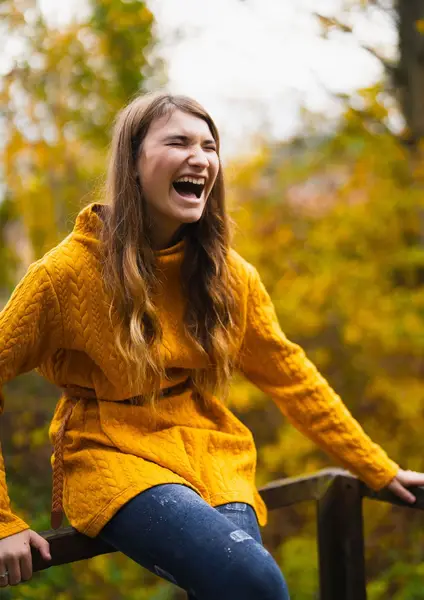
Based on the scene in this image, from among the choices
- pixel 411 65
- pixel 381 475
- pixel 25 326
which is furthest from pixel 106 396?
pixel 411 65

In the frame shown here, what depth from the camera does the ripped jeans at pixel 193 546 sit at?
134 cm

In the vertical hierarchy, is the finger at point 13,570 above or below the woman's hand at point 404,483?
above

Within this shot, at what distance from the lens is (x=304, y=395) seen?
184 cm

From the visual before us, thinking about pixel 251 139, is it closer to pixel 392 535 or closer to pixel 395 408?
pixel 395 408

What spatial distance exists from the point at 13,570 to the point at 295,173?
129 inches

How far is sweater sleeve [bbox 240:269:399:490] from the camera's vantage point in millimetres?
Answer: 1830

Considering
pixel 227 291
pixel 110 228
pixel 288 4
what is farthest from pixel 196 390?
pixel 288 4

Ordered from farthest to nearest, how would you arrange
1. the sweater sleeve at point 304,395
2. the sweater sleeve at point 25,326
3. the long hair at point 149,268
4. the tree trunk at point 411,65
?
the tree trunk at point 411,65
the sweater sleeve at point 304,395
the long hair at point 149,268
the sweater sleeve at point 25,326

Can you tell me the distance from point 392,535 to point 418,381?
33.7 inches

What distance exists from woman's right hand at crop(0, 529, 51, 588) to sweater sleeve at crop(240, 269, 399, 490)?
0.70m

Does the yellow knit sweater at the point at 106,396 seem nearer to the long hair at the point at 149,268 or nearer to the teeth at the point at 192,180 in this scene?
the long hair at the point at 149,268

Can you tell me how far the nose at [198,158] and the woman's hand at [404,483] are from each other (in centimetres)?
92

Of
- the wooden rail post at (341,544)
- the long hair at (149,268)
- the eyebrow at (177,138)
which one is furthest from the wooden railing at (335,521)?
the eyebrow at (177,138)

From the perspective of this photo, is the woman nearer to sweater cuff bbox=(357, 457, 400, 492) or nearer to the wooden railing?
sweater cuff bbox=(357, 457, 400, 492)
